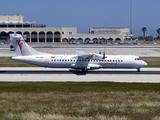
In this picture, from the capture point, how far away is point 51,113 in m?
15.0

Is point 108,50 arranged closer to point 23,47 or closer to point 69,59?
point 69,59

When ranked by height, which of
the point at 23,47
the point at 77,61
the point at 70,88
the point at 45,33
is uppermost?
the point at 45,33

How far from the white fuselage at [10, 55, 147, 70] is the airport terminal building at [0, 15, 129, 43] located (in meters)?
114

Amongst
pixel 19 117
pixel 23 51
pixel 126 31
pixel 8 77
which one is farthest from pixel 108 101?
pixel 126 31

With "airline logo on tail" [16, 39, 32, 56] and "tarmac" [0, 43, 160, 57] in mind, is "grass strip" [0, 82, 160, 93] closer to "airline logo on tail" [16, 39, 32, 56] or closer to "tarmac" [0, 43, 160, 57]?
"airline logo on tail" [16, 39, 32, 56]

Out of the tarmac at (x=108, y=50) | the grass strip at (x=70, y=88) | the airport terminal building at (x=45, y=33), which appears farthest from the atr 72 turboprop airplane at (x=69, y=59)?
the airport terminal building at (x=45, y=33)

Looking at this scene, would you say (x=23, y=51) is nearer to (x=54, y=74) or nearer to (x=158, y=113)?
(x=54, y=74)

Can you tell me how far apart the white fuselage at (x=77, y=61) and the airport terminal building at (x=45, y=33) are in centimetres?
11362

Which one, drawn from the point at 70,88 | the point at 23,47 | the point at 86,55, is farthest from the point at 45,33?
the point at 70,88

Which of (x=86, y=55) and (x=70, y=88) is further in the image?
(x=86, y=55)

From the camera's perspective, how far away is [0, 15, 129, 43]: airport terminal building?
15825 centimetres

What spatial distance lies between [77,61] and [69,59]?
1.22m

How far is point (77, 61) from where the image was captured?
1549 inches

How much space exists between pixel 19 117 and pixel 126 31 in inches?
7075
